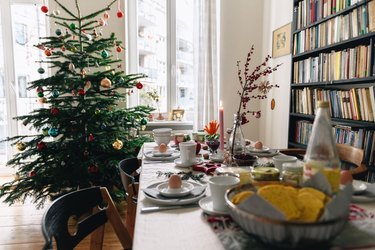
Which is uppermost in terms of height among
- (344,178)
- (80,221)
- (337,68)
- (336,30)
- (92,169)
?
(336,30)

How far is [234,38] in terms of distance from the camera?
3324 mm

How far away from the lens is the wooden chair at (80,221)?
75 cm

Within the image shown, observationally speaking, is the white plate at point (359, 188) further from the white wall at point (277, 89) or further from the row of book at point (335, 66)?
the white wall at point (277, 89)

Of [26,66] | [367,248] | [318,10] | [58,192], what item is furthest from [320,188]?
[26,66]

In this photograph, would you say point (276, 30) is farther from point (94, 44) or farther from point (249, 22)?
point (94, 44)

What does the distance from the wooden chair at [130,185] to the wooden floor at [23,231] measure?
25.6 inches

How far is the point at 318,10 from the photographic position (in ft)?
7.25

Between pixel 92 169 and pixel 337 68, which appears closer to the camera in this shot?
pixel 337 68

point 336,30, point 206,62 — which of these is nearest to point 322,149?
point 336,30

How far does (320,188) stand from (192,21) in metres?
3.34

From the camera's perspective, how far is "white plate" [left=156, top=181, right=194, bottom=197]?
85 cm

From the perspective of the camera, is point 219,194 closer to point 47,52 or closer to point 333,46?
point 333,46

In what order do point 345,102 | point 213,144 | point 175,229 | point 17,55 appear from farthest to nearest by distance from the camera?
point 17,55, point 345,102, point 213,144, point 175,229

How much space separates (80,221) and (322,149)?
30.9 inches
